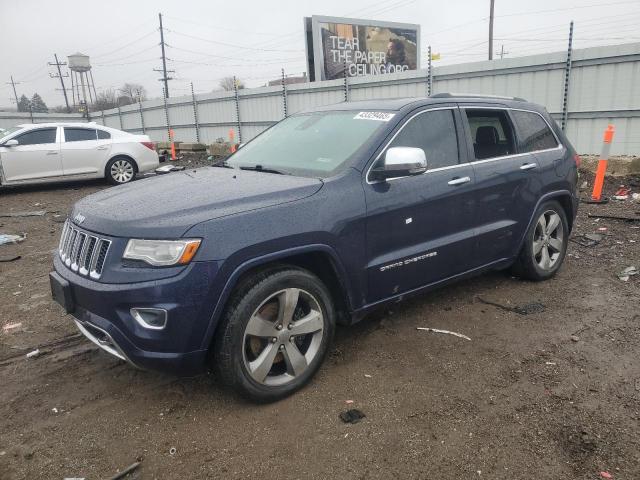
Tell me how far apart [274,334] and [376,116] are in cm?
177

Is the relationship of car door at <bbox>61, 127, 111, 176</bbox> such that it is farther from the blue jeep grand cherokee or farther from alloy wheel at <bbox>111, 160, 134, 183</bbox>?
the blue jeep grand cherokee

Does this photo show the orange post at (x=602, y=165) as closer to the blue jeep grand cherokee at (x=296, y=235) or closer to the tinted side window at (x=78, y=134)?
the blue jeep grand cherokee at (x=296, y=235)

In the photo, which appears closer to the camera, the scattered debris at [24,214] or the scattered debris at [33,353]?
the scattered debris at [33,353]

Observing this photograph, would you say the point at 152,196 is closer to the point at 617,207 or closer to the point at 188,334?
the point at 188,334

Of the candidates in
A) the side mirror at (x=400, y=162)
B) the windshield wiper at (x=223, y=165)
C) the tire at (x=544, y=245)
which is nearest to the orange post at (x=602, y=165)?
the tire at (x=544, y=245)

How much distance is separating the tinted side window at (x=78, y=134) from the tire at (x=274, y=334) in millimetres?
10402

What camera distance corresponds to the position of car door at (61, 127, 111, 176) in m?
11.3

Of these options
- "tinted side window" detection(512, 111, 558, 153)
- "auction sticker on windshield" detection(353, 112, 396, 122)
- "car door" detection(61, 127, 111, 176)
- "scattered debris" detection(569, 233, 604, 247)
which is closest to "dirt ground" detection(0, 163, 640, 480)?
"tinted side window" detection(512, 111, 558, 153)

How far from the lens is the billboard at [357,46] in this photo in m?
21.2

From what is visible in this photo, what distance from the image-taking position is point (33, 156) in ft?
36.0

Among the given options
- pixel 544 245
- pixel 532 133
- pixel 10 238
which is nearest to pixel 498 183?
pixel 532 133

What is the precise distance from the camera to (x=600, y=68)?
9.19 m

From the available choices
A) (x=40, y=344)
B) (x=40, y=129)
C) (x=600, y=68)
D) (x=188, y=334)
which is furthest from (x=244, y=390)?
(x=40, y=129)

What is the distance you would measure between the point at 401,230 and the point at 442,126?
103cm
